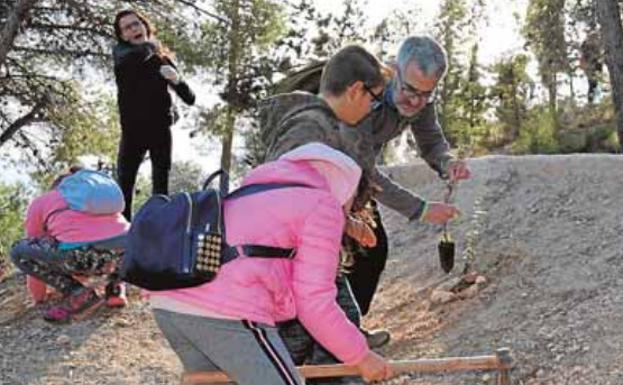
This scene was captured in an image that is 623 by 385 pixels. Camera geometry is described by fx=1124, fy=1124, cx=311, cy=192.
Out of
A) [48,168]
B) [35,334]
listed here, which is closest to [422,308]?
[35,334]

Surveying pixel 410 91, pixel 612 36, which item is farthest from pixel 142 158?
pixel 612 36

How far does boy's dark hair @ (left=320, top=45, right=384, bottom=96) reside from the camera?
120 inches

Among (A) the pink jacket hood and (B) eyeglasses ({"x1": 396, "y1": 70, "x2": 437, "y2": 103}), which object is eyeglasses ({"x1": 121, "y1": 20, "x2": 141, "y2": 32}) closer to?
(B) eyeglasses ({"x1": 396, "y1": 70, "x2": 437, "y2": 103})

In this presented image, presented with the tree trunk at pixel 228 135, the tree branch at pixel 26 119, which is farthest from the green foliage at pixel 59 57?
the tree trunk at pixel 228 135

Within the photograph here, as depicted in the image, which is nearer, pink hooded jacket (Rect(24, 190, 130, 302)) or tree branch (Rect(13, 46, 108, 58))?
pink hooded jacket (Rect(24, 190, 130, 302))

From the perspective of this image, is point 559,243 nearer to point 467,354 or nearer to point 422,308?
point 422,308

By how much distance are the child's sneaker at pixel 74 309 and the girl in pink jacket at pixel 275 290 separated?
3.76 metres

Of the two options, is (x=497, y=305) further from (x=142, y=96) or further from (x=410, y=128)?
(x=142, y=96)

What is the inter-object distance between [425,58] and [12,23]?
9640 mm

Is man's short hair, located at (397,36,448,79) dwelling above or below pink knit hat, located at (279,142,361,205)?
above

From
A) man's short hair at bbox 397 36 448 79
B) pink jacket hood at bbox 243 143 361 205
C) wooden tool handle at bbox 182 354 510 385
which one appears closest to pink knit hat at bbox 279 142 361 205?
pink jacket hood at bbox 243 143 361 205

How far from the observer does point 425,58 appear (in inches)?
167

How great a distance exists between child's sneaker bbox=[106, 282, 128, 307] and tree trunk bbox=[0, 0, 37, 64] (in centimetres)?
695

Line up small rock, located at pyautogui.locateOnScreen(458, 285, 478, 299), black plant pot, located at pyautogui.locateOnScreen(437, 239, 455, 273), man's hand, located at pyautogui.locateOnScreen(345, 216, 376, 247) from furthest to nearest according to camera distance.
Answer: black plant pot, located at pyautogui.locateOnScreen(437, 239, 455, 273) < small rock, located at pyautogui.locateOnScreen(458, 285, 478, 299) < man's hand, located at pyautogui.locateOnScreen(345, 216, 376, 247)
